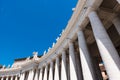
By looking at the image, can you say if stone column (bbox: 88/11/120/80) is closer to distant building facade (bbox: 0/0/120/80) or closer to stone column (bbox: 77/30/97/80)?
distant building facade (bbox: 0/0/120/80)

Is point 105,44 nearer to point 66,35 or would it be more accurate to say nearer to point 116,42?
point 116,42

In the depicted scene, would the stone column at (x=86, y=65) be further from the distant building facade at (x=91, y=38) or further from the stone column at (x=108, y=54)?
the stone column at (x=108, y=54)

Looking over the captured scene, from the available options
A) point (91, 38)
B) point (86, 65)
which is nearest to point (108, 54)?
point (86, 65)

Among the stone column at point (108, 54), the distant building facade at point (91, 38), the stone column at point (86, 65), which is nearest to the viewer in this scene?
the stone column at point (108, 54)

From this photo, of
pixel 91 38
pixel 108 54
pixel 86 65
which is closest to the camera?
pixel 108 54

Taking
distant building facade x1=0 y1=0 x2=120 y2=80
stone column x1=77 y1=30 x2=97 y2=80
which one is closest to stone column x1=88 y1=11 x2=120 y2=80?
distant building facade x1=0 y1=0 x2=120 y2=80

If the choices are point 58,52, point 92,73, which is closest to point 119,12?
point 92,73

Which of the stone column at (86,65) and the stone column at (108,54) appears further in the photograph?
the stone column at (86,65)

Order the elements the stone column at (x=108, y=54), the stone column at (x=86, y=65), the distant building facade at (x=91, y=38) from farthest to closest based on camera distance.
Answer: the stone column at (x=86, y=65) → the distant building facade at (x=91, y=38) → the stone column at (x=108, y=54)

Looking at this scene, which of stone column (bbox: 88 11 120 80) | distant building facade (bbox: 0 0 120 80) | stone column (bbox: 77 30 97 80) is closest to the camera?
stone column (bbox: 88 11 120 80)

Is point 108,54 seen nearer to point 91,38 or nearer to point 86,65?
point 86,65

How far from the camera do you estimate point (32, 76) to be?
2041 inches

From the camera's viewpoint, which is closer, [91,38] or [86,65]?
[86,65]

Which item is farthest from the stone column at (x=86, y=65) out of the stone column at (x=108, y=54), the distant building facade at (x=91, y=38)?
the stone column at (x=108, y=54)
